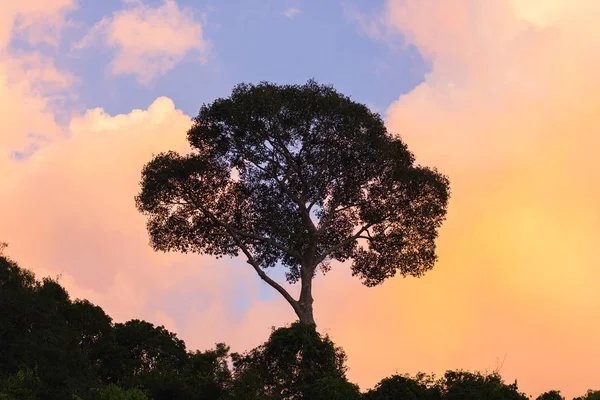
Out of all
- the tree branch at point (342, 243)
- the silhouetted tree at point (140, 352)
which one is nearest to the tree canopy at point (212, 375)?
the silhouetted tree at point (140, 352)

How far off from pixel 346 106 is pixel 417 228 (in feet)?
27.9

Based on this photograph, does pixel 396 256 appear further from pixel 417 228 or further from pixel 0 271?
pixel 0 271

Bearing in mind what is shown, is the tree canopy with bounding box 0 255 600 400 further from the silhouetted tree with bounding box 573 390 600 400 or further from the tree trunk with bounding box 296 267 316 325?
the tree trunk with bounding box 296 267 316 325

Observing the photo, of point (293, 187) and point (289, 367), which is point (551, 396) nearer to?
point (289, 367)

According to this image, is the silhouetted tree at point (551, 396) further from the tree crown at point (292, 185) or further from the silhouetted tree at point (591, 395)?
the tree crown at point (292, 185)

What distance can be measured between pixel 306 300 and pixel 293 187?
6.75 m

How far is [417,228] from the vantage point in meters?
42.3

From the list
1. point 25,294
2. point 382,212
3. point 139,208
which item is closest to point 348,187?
point 382,212

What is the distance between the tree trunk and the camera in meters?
38.1

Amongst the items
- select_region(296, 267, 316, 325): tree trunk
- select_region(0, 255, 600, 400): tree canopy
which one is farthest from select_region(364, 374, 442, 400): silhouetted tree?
select_region(296, 267, 316, 325): tree trunk

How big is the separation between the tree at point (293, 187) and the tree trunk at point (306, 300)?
8cm

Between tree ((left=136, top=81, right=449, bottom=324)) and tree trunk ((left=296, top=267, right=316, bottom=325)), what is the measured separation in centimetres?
8

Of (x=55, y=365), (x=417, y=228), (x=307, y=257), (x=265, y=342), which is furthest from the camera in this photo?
(x=417, y=228)

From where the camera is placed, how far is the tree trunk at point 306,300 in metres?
38.1
